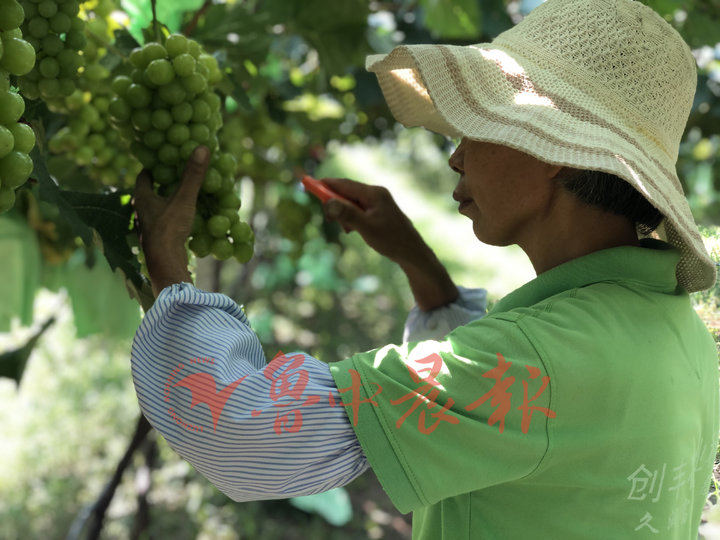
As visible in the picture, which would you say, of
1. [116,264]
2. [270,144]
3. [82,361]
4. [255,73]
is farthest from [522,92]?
[82,361]

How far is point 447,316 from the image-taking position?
1560mm

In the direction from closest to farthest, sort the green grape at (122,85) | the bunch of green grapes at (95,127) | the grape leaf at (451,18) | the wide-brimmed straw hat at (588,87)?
the wide-brimmed straw hat at (588,87) → the green grape at (122,85) → the bunch of green grapes at (95,127) → the grape leaf at (451,18)

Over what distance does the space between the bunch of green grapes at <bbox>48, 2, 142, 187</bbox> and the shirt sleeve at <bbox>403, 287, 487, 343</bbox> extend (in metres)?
0.69

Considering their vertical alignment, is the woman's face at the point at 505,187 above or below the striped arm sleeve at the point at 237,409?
above

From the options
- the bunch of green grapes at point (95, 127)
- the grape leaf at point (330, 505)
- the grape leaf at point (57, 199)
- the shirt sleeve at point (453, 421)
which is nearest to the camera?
the shirt sleeve at point (453, 421)

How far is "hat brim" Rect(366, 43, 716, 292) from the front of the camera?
93 cm

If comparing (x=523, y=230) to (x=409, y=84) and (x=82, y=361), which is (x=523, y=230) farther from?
(x=82, y=361)

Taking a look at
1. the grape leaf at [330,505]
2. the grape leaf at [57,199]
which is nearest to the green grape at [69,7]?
the grape leaf at [57,199]

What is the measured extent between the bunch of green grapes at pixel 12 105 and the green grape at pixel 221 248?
16.4 inches

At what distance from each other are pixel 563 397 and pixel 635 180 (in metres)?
0.29

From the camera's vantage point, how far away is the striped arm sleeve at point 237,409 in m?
0.86

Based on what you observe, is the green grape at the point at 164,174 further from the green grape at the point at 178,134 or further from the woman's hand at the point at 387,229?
the woman's hand at the point at 387,229

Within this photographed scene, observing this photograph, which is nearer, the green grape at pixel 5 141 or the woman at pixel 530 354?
the green grape at pixel 5 141

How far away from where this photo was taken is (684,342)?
103cm
